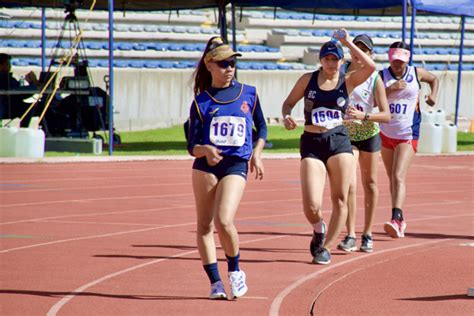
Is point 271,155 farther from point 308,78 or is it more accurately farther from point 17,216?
point 308,78

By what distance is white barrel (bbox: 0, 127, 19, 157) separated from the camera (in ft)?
77.9

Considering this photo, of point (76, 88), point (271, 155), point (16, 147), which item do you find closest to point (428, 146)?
point (271, 155)

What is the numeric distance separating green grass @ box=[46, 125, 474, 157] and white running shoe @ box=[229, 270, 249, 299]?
52.1 feet

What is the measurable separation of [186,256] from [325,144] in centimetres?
173

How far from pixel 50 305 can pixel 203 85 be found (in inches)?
78.7

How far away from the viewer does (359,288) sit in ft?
32.2

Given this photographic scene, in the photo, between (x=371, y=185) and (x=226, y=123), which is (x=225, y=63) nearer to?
(x=226, y=123)

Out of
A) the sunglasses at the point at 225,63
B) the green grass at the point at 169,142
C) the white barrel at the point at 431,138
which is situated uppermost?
the sunglasses at the point at 225,63

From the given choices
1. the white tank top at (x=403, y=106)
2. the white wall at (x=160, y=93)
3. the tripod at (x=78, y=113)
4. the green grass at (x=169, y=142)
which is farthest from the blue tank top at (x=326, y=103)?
the white wall at (x=160, y=93)

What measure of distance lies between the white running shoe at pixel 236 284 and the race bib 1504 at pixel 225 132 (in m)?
0.96

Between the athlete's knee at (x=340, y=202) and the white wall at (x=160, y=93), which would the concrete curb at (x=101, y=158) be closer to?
the white wall at (x=160, y=93)

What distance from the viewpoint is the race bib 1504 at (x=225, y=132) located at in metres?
9.12

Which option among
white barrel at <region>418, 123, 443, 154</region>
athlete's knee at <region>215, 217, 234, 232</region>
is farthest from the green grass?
athlete's knee at <region>215, 217, 234, 232</region>

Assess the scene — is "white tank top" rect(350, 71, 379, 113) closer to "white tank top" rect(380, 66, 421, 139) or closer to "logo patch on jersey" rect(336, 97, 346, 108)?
"logo patch on jersey" rect(336, 97, 346, 108)
